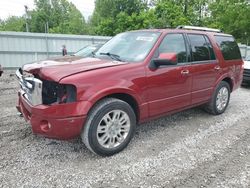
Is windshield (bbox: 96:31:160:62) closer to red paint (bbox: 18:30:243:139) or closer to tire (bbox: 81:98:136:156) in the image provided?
red paint (bbox: 18:30:243:139)

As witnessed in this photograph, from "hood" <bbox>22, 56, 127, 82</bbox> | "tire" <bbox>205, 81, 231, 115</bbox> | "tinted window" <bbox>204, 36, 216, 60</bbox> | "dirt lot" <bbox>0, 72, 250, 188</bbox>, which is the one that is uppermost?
"tinted window" <bbox>204, 36, 216, 60</bbox>

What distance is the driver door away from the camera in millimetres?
3844

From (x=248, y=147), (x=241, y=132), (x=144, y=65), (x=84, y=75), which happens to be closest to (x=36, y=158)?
(x=84, y=75)

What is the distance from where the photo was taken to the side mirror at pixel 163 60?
3667mm

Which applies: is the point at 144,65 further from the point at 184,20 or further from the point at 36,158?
the point at 184,20

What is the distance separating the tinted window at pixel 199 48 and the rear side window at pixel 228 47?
543 mm

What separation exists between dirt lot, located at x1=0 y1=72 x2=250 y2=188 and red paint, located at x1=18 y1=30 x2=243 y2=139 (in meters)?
0.45

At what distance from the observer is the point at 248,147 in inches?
152

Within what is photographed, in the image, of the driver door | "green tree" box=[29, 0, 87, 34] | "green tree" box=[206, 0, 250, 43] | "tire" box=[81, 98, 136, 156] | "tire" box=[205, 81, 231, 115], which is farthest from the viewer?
"green tree" box=[29, 0, 87, 34]

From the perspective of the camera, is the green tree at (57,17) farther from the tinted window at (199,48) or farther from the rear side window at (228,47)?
the tinted window at (199,48)

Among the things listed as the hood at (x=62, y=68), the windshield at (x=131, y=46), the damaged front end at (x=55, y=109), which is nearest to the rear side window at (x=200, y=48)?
the windshield at (x=131, y=46)

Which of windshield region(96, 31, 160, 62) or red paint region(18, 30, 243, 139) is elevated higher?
windshield region(96, 31, 160, 62)

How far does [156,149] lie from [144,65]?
4.21ft

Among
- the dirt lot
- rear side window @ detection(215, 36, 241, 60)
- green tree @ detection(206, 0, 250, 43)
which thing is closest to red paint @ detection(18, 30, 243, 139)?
the dirt lot
